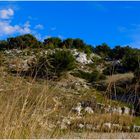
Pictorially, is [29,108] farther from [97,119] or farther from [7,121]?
[97,119]

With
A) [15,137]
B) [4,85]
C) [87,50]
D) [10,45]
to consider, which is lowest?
[15,137]

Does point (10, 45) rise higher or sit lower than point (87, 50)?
lower

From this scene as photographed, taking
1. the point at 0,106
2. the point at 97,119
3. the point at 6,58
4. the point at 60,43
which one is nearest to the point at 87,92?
the point at 97,119

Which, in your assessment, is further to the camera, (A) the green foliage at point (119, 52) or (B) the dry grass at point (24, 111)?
(A) the green foliage at point (119, 52)

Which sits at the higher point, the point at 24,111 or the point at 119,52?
the point at 119,52

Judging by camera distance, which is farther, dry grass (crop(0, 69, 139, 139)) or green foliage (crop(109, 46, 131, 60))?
green foliage (crop(109, 46, 131, 60))

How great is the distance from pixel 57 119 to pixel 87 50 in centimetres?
4177

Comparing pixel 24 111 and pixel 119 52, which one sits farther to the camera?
pixel 119 52

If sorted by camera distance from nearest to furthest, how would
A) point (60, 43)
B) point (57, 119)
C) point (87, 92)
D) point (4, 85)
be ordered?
point (4, 85)
point (57, 119)
point (87, 92)
point (60, 43)

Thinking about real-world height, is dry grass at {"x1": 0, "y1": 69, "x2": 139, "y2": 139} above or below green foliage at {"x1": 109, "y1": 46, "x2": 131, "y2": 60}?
below

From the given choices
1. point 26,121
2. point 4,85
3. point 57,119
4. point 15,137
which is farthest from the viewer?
point 57,119

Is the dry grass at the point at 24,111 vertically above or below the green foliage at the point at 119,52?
below

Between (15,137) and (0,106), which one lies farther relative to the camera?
(0,106)

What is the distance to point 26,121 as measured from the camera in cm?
515
